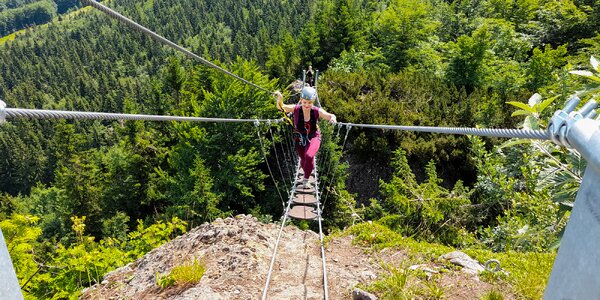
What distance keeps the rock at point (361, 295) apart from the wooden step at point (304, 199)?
271 centimetres

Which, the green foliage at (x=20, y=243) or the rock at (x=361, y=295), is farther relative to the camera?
the green foliage at (x=20, y=243)

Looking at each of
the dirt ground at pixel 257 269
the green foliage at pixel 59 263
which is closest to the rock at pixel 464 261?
the dirt ground at pixel 257 269

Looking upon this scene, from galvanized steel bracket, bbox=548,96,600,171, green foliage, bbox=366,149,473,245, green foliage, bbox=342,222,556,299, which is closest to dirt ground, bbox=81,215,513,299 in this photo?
green foliage, bbox=342,222,556,299

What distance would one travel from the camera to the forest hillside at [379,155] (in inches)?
209

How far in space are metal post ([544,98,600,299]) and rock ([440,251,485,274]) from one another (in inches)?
169

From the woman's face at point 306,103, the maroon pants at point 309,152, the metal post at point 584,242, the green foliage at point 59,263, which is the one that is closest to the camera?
the metal post at point 584,242

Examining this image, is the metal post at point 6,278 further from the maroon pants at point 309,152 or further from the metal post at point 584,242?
the maroon pants at point 309,152

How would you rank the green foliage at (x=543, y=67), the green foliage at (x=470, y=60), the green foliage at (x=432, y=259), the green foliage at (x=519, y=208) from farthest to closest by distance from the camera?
the green foliage at (x=470, y=60), the green foliage at (x=543, y=67), the green foliage at (x=519, y=208), the green foliage at (x=432, y=259)

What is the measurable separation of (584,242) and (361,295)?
360cm

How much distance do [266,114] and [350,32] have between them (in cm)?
1352

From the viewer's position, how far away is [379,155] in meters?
17.0

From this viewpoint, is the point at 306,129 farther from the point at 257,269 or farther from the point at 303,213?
the point at 257,269

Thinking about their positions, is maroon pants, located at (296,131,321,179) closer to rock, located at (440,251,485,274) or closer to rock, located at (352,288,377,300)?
rock, located at (440,251,485,274)

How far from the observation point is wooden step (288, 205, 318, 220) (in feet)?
20.3
